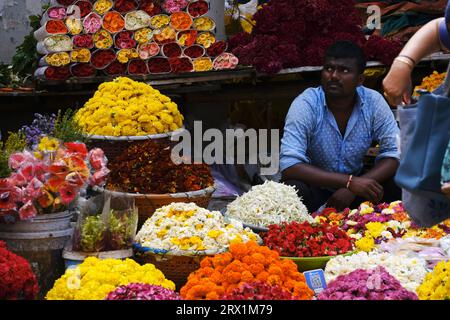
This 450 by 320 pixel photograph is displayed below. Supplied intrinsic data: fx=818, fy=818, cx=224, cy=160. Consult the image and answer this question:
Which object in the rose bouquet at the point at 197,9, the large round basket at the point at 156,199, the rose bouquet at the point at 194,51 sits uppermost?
the rose bouquet at the point at 197,9

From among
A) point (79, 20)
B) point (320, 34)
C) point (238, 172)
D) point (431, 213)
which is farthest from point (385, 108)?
point (431, 213)

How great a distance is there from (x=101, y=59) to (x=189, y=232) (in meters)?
2.89

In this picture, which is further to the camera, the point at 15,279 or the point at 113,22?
the point at 113,22

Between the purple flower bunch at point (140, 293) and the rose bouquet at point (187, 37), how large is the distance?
3.76 metres

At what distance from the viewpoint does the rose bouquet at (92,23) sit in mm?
6562

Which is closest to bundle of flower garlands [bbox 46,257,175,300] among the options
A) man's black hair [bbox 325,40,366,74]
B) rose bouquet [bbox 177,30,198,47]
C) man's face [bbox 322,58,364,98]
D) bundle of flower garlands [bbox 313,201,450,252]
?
bundle of flower garlands [bbox 313,201,450,252]

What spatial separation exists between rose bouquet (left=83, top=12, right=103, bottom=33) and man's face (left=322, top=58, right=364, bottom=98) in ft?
6.71

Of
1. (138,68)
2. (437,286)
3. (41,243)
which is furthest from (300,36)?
(437,286)

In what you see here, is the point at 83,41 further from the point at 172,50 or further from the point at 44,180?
the point at 44,180

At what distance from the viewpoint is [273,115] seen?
732 cm

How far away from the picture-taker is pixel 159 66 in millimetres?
6586

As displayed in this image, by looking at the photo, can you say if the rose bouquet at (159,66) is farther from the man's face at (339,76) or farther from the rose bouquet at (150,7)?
the man's face at (339,76)

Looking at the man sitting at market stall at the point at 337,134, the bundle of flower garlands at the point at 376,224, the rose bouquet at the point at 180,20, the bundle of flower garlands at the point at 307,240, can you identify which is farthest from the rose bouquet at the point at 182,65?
the bundle of flower garlands at the point at 307,240

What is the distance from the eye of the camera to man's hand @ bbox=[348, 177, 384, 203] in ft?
17.0
